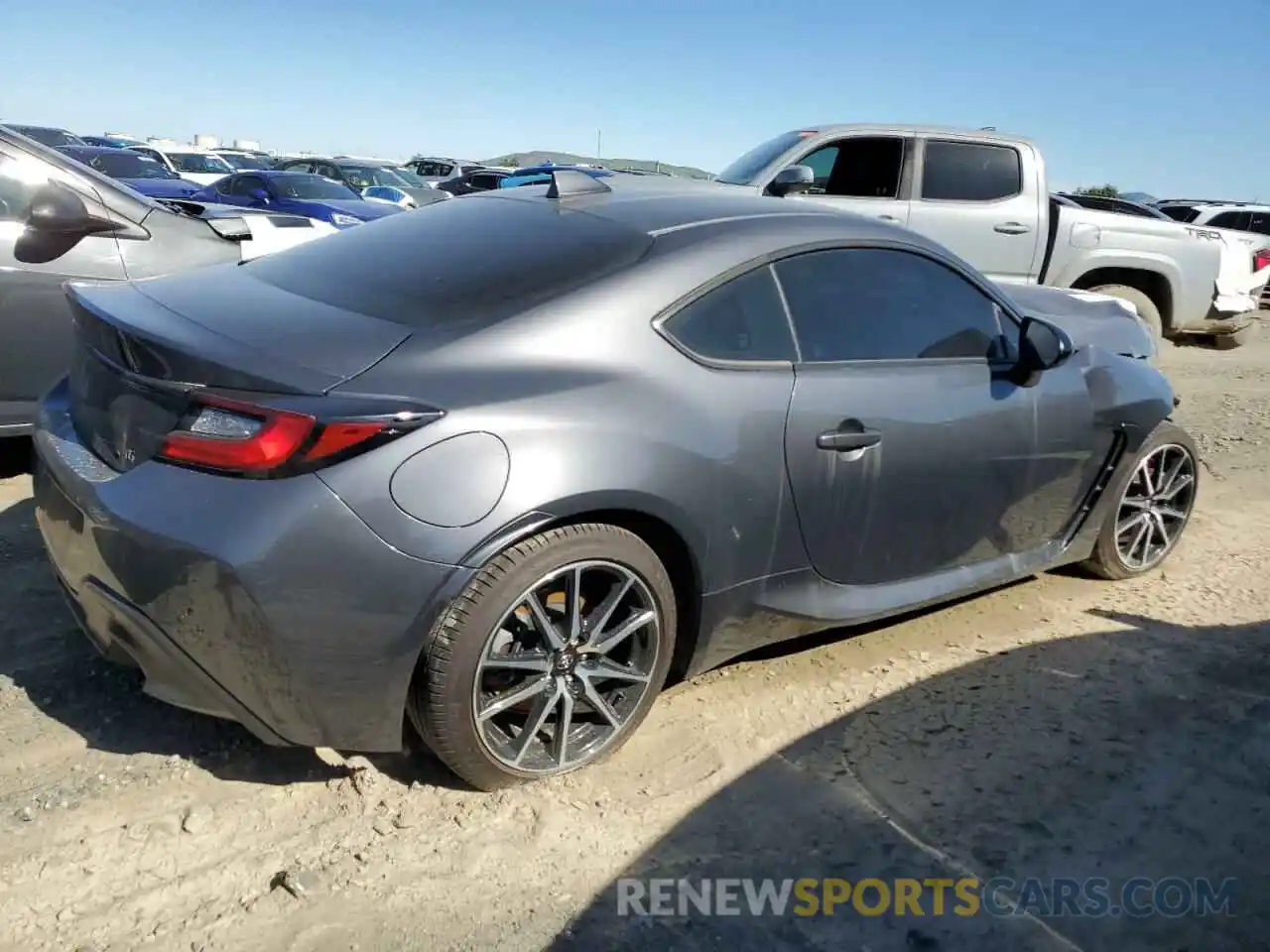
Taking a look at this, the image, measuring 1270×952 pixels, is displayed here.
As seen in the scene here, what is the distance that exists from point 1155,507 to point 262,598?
146 inches

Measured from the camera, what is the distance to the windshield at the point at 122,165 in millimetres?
14180

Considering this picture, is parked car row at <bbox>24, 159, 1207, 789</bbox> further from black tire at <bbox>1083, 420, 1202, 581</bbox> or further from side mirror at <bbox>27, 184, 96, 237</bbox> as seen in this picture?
side mirror at <bbox>27, 184, 96, 237</bbox>

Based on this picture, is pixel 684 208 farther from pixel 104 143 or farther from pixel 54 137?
pixel 104 143

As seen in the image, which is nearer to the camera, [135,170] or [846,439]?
[846,439]

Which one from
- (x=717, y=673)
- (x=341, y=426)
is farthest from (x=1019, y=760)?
(x=341, y=426)

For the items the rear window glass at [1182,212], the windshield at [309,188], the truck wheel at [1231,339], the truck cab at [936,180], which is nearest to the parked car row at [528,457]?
the truck cab at [936,180]

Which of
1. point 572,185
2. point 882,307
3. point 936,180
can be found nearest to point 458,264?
point 572,185

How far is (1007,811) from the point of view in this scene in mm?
2750

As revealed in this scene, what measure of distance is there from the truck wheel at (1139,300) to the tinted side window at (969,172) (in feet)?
4.36

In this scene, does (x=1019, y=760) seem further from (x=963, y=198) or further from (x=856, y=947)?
(x=963, y=198)

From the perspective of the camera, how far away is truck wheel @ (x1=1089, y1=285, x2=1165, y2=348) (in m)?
8.62

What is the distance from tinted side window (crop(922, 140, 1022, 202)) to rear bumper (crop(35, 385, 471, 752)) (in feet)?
21.8

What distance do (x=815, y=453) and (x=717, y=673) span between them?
0.90m

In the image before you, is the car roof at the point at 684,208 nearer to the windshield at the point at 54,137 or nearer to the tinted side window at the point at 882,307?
the tinted side window at the point at 882,307
